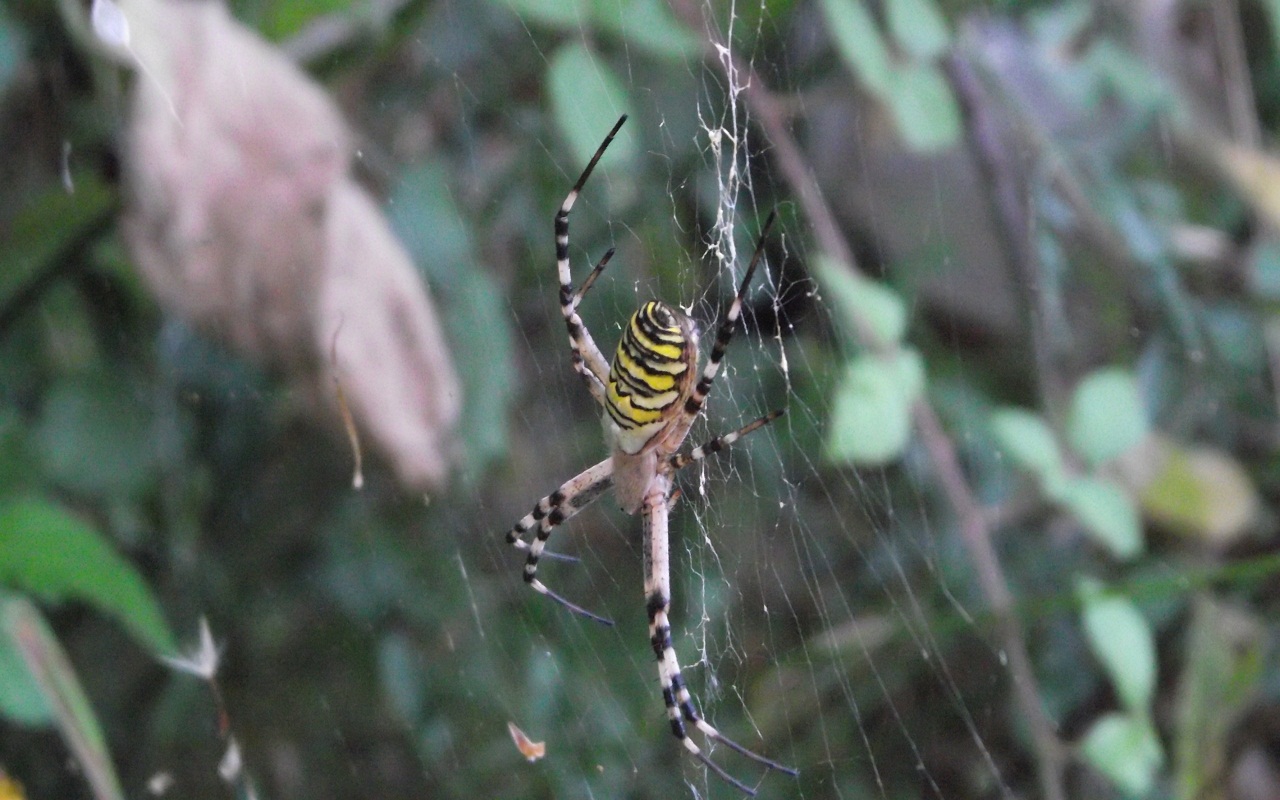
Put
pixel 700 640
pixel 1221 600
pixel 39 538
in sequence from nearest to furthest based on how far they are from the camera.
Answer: pixel 700 640
pixel 39 538
pixel 1221 600

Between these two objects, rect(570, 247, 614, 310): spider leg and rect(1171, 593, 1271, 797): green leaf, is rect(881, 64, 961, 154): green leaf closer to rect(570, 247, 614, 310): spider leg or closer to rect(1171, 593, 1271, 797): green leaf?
rect(570, 247, 614, 310): spider leg

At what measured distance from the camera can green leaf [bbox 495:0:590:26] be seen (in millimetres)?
1331

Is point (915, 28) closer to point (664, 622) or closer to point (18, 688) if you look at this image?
point (664, 622)

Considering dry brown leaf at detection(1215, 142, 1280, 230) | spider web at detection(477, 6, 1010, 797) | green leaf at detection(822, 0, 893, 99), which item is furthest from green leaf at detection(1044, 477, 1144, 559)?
dry brown leaf at detection(1215, 142, 1280, 230)

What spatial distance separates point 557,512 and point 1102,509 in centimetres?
75

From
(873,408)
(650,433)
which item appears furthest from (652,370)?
(873,408)

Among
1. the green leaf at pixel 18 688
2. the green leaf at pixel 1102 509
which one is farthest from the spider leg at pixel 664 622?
the green leaf at pixel 18 688

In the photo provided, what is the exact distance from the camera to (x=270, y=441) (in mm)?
2098

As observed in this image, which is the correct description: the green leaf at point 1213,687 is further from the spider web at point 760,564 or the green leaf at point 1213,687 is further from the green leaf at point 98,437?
the green leaf at point 98,437

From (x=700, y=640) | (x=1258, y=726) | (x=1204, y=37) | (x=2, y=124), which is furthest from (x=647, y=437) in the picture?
(x=1204, y=37)

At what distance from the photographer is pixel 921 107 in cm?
151

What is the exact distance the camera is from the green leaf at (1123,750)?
1.32 m

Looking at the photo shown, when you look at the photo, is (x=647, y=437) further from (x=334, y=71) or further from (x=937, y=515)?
(x=334, y=71)

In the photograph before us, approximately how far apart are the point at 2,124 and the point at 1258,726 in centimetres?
252
